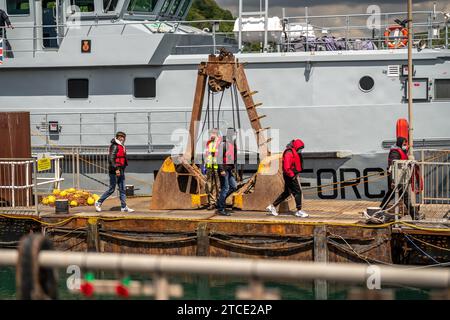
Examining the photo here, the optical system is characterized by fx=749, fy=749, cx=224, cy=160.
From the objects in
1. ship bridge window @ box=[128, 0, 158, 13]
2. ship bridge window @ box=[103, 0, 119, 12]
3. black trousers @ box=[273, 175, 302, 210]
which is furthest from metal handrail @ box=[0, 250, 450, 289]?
ship bridge window @ box=[128, 0, 158, 13]

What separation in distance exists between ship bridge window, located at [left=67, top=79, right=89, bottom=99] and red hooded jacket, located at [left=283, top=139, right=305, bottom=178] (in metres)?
6.42

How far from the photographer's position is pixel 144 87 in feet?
55.6

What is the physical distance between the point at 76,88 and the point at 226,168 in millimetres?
5775

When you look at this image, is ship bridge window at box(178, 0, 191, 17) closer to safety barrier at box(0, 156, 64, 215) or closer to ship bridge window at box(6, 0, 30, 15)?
ship bridge window at box(6, 0, 30, 15)

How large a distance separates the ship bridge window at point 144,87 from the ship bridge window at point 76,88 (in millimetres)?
1262

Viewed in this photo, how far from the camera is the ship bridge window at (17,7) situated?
1792cm

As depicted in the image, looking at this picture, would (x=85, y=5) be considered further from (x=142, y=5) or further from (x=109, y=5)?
(x=142, y=5)

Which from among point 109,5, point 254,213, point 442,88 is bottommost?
point 254,213

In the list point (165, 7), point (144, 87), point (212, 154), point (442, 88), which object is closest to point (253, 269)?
point (212, 154)

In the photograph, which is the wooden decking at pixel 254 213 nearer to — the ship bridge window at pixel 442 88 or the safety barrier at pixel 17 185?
the safety barrier at pixel 17 185

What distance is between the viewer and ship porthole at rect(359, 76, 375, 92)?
16000 mm
